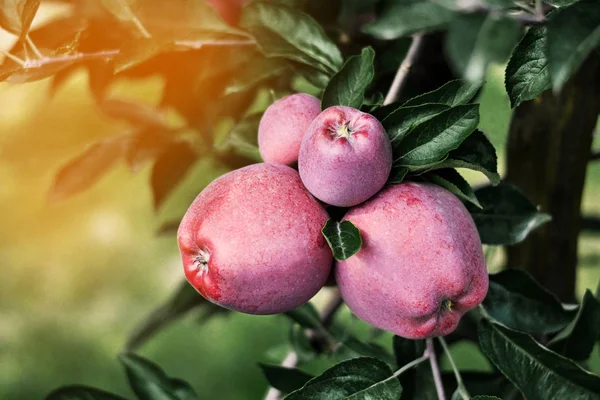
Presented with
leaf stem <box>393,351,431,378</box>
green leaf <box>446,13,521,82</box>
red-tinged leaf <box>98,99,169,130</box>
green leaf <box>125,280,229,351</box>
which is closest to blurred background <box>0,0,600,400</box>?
red-tinged leaf <box>98,99,169,130</box>

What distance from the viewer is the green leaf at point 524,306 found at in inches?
31.8

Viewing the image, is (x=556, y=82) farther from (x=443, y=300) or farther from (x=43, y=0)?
(x=43, y=0)

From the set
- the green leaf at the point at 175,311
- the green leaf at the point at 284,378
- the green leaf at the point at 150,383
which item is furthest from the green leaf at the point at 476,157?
the green leaf at the point at 175,311

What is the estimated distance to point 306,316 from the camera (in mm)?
1032

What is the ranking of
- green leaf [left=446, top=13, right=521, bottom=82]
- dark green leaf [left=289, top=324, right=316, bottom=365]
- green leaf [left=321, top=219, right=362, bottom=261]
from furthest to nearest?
dark green leaf [left=289, top=324, right=316, bottom=365] → green leaf [left=321, top=219, right=362, bottom=261] → green leaf [left=446, top=13, right=521, bottom=82]

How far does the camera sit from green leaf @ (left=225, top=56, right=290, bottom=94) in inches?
33.1

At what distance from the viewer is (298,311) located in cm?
104

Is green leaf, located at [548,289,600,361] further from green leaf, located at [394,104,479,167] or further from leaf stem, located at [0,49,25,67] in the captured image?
leaf stem, located at [0,49,25,67]

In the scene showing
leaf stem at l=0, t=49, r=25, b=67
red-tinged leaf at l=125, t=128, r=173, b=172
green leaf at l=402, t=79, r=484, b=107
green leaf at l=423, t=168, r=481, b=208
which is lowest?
red-tinged leaf at l=125, t=128, r=173, b=172

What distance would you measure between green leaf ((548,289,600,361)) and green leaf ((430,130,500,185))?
283 millimetres

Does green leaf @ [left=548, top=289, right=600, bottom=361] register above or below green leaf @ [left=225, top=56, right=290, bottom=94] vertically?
below

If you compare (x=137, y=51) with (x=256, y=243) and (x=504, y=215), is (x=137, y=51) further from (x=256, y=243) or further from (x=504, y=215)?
(x=504, y=215)

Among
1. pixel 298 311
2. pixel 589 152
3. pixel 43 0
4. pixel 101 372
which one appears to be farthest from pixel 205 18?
pixel 101 372

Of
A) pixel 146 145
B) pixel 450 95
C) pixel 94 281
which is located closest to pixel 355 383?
pixel 450 95
